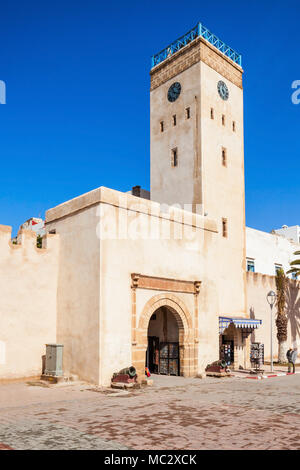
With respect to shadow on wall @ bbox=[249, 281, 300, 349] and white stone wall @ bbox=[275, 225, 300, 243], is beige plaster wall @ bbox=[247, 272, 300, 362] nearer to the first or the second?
shadow on wall @ bbox=[249, 281, 300, 349]

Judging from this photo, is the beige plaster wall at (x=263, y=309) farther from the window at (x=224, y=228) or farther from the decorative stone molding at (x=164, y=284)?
the decorative stone molding at (x=164, y=284)

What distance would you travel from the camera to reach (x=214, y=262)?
67.6ft

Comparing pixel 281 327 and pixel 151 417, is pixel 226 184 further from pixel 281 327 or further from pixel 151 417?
pixel 151 417

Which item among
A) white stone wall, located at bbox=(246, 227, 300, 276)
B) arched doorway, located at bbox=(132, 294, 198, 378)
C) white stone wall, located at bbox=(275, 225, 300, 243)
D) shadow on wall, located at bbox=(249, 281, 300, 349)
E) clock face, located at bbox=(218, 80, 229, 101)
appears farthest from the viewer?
white stone wall, located at bbox=(275, 225, 300, 243)

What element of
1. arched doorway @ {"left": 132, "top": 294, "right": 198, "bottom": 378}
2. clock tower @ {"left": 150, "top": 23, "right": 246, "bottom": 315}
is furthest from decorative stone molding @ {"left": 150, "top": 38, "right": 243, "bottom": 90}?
arched doorway @ {"left": 132, "top": 294, "right": 198, "bottom": 378}

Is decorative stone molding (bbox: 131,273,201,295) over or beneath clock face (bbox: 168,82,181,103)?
beneath

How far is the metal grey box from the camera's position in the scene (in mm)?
15867

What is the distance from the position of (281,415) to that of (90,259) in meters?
8.56

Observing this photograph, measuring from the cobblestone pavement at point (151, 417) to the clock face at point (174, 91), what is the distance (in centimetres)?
1643

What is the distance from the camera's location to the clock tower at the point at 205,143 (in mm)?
23797

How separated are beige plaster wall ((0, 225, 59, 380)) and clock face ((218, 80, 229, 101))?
13.5m

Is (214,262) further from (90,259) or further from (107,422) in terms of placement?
(107,422)

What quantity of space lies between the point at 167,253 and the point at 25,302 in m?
5.97
